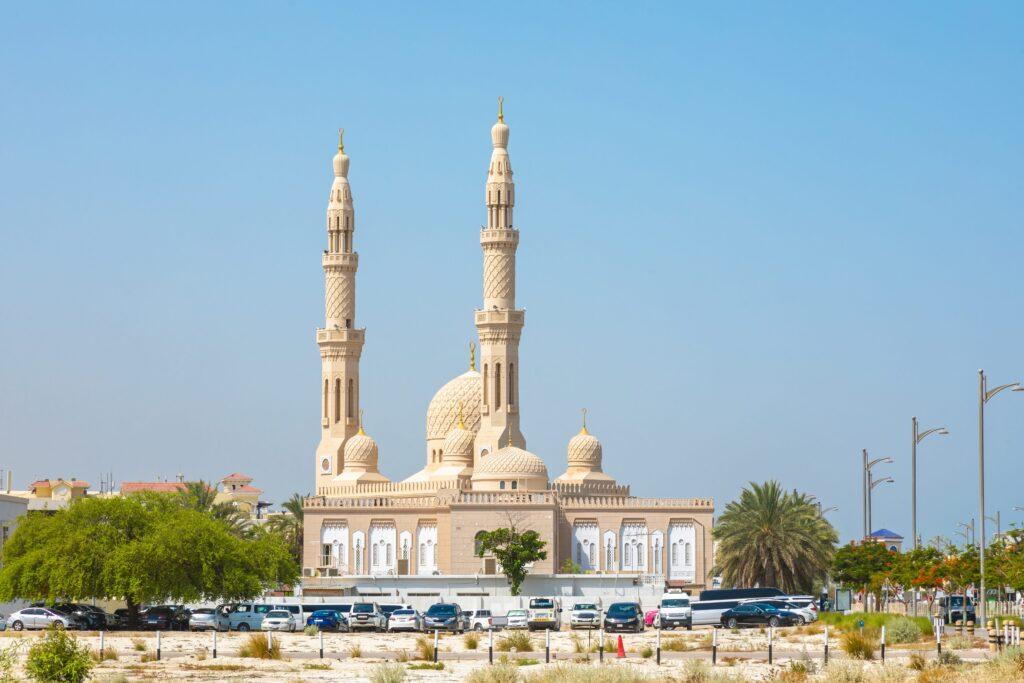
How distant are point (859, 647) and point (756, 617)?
16793 mm

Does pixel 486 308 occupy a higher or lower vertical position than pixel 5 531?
higher

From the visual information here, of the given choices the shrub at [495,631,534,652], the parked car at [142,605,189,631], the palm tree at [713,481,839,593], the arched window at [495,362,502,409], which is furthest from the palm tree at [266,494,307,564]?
the shrub at [495,631,534,652]

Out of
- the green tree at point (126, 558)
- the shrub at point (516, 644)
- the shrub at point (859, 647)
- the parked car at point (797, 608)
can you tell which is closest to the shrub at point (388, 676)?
the shrub at point (516, 644)

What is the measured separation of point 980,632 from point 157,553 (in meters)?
25.9

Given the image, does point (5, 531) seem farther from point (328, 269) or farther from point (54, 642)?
point (54, 642)

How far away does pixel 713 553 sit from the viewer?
9294 cm

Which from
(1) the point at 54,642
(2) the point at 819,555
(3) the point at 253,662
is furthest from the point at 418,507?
(1) the point at 54,642

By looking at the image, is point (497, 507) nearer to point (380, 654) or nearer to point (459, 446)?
point (459, 446)

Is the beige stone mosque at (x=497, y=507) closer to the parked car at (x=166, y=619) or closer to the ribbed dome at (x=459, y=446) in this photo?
the ribbed dome at (x=459, y=446)

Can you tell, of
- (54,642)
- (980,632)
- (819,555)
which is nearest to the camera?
(54,642)

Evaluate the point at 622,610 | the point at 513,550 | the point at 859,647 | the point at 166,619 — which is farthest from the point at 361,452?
the point at 859,647

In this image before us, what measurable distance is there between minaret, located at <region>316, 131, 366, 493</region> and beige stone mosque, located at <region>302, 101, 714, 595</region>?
2.94ft

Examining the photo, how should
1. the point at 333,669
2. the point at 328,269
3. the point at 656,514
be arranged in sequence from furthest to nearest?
the point at 328,269 → the point at 656,514 → the point at 333,669

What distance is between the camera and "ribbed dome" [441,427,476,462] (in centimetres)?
9625
